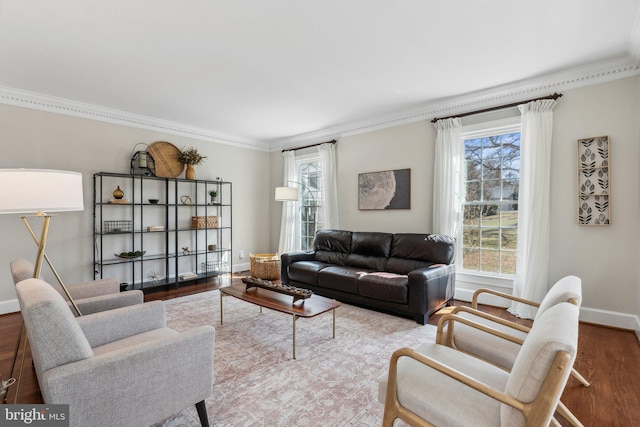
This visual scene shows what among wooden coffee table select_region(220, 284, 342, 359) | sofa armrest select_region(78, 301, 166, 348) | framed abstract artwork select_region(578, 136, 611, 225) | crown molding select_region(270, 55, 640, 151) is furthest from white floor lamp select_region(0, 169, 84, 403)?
framed abstract artwork select_region(578, 136, 611, 225)

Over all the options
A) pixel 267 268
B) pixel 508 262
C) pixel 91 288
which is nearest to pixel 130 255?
pixel 91 288

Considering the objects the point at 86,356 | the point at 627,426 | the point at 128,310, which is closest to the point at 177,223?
the point at 128,310

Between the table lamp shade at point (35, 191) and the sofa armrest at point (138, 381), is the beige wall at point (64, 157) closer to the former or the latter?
the table lamp shade at point (35, 191)

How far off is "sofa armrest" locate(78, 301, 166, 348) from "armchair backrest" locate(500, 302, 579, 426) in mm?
2179

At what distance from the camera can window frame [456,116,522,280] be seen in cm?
386

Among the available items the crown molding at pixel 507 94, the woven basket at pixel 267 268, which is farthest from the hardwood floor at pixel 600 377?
the woven basket at pixel 267 268

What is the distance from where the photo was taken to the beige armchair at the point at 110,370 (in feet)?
4.17

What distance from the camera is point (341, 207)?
5547 millimetres

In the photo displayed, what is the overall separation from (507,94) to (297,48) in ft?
8.94

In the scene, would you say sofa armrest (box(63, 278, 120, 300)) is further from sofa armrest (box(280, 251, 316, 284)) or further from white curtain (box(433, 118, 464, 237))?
white curtain (box(433, 118, 464, 237))

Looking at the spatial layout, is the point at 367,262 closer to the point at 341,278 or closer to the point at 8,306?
the point at 341,278

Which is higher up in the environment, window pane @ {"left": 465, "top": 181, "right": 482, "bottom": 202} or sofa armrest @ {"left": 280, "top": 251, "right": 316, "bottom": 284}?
window pane @ {"left": 465, "top": 181, "right": 482, "bottom": 202}

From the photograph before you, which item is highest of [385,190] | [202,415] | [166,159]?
[166,159]

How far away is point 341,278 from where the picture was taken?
4.02 meters
